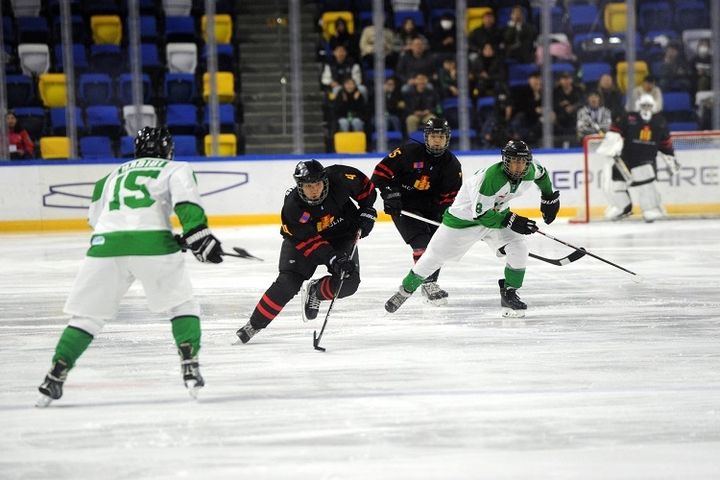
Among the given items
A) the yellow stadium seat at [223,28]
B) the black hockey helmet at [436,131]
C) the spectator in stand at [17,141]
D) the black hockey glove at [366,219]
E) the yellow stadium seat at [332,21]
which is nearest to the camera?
the black hockey glove at [366,219]

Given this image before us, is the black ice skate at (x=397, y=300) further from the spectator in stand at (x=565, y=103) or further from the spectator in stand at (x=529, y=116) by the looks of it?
the spectator in stand at (x=565, y=103)

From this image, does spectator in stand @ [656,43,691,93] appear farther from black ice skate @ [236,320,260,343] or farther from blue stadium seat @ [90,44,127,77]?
black ice skate @ [236,320,260,343]

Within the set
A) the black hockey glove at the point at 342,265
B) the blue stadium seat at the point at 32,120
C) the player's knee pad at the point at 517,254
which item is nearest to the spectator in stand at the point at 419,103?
the blue stadium seat at the point at 32,120

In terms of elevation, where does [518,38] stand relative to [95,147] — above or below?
above

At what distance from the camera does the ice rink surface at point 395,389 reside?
3.57m

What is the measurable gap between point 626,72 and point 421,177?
6317mm

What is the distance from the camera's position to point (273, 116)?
13078 millimetres

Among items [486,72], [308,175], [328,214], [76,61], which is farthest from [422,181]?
[76,61]

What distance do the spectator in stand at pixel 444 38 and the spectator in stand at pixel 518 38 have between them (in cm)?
58

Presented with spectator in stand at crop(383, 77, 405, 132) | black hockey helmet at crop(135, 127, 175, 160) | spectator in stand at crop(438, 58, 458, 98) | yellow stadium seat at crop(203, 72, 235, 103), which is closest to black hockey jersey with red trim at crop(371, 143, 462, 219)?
black hockey helmet at crop(135, 127, 175, 160)

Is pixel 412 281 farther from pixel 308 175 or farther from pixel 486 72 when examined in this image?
pixel 486 72

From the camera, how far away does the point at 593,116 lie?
12930 millimetres

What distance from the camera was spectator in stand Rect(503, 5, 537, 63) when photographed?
42.9 ft

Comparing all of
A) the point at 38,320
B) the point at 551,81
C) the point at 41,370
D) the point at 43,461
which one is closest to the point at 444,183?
the point at 38,320
